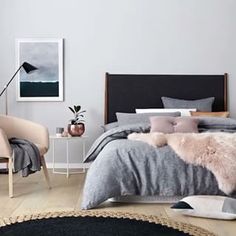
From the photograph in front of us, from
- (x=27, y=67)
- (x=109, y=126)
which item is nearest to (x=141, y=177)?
(x=109, y=126)

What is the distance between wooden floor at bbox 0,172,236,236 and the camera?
292 cm

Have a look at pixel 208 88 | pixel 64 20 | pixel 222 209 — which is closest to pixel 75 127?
pixel 64 20

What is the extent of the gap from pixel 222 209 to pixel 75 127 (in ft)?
8.33

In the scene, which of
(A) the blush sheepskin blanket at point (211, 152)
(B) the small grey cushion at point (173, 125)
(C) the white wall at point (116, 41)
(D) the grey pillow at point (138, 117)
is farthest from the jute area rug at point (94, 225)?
(C) the white wall at point (116, 41)

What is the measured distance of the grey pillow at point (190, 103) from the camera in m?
5.41

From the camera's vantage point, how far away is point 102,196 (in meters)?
3.32

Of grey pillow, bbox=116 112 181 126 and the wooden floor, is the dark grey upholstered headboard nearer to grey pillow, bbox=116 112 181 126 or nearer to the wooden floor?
grey pillow, bbox=116 112 181 126

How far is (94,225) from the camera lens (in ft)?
8.80

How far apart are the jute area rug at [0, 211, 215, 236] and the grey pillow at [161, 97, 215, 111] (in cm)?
267

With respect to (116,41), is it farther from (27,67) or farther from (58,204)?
(58,204)

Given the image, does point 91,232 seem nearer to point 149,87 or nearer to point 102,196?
point 102,196

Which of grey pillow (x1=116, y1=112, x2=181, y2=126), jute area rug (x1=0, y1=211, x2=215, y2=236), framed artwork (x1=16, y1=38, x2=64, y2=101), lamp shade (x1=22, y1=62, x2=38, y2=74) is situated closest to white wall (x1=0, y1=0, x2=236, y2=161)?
framed artwork (x1=16, y1=38, x2=64, y2=101)

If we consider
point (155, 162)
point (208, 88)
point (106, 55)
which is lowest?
point (155, 162)

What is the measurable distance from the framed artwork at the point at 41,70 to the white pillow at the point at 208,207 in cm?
295
